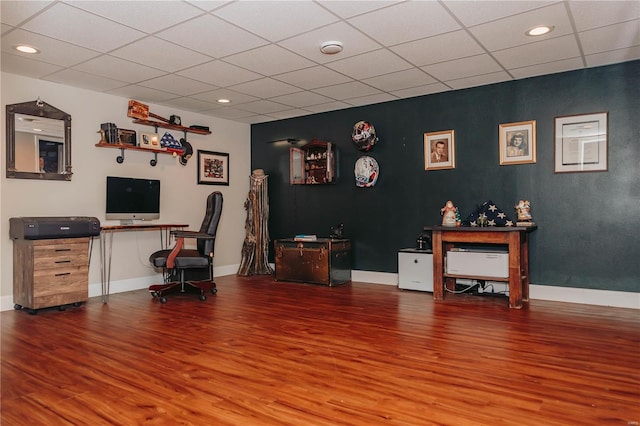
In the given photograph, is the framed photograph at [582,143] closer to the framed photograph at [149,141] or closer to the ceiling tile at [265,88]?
the ceiling tile at [265,88]

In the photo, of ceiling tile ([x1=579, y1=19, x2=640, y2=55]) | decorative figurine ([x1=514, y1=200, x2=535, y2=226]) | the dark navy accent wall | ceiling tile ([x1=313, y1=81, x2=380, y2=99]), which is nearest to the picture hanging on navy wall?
the dark navy accent wall

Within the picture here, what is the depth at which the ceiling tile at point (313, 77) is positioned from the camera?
15.3 feet

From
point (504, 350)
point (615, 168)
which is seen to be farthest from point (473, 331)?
point (615, 168)

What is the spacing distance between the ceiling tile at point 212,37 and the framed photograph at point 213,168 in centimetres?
285

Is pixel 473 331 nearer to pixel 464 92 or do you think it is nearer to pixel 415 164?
pixel 415 164

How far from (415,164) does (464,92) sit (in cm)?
110

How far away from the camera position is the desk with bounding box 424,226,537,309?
4.46 meters

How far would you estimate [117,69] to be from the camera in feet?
14.9

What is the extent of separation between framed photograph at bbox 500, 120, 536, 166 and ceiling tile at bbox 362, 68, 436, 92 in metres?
1.09

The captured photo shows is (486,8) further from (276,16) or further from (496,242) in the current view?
(496,242)

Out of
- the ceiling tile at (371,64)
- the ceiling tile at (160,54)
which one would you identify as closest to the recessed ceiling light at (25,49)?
the ceiling tile at (160,54)

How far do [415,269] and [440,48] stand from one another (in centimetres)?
268

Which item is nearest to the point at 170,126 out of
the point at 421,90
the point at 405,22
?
the point at 421,90

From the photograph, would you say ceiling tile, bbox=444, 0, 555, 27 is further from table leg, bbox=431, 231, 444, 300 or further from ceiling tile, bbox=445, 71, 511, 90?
table leg, bbox=431, 231, 444, 300
